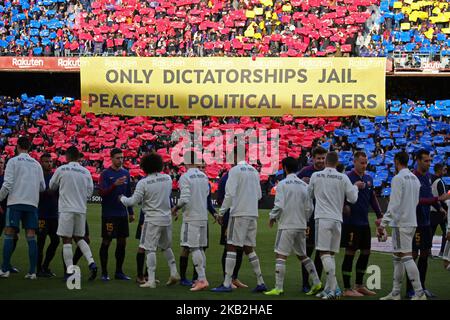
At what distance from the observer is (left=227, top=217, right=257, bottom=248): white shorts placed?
45.3 feet

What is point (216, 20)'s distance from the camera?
41844mm

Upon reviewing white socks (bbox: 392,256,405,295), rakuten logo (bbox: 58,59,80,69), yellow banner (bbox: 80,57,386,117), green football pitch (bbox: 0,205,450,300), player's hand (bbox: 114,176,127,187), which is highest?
rakuten logo (bbox: 58,59,80,69)

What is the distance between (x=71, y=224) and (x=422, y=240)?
17.6 ft

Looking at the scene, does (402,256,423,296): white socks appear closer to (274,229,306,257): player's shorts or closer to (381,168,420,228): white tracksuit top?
(381,168,420,228): white tracksuit top

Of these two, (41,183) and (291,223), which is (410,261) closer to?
(291,223)

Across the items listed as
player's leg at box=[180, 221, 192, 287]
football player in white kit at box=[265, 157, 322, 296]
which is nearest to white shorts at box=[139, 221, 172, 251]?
player's leg at box=[180, 221, 192, 287]

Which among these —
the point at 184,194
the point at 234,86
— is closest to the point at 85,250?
the point at 184,194

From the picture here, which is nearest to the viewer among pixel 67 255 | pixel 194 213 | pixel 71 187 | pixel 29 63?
pixel 194 213

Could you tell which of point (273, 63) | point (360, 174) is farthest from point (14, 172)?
point (273, 63)

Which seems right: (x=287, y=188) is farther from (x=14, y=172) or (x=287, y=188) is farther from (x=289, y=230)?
(x=14, y=172)

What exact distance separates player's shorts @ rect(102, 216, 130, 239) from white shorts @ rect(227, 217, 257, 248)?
7.02 ft

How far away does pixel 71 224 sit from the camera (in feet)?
47.3

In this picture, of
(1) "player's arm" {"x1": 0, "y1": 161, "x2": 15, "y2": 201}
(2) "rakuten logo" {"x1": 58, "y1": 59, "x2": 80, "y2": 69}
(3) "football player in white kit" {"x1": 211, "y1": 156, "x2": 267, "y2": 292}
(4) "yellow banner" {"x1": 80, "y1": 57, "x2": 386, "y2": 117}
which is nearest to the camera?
(3) "football player in white kit" {"x1": 211, "y1": 156, "x2": 267, "y2": 292}

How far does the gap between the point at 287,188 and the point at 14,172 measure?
4.51 meters
